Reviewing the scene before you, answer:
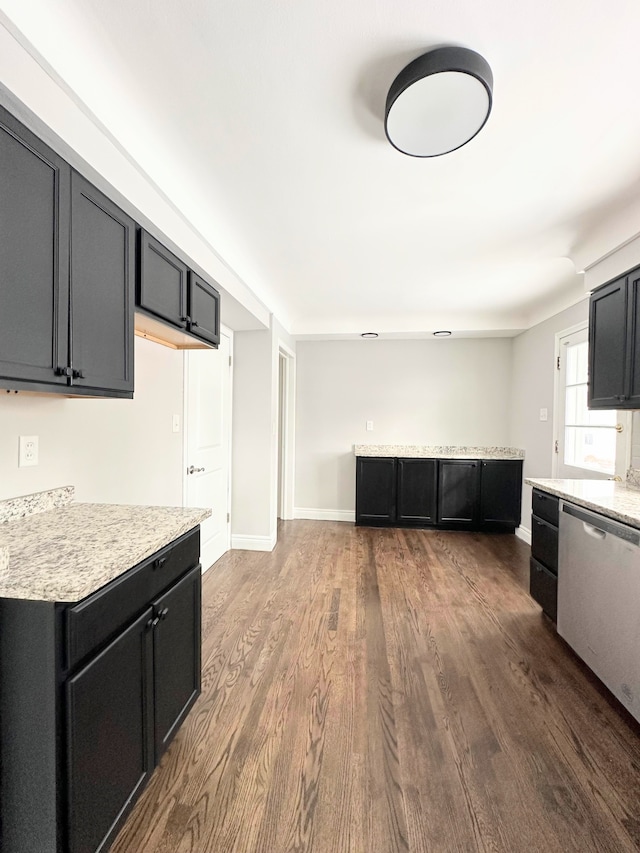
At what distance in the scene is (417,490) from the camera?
15.4 feet

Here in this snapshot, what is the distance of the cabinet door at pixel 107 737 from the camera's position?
976 millimetres

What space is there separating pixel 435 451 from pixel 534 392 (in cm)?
131

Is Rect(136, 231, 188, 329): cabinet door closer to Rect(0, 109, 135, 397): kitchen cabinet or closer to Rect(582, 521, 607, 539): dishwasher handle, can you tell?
Rect(0, 109, 135, 397): kitchen cabinet

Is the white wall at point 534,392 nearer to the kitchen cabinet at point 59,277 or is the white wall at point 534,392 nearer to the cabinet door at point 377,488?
the cabinet door at point 377,488

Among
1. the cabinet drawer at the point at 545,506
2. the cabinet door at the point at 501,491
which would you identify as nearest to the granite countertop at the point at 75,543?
the cabinet drawer at the point at 545,506

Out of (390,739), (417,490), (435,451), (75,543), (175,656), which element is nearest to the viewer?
(75,543)

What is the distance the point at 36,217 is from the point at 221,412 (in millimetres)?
2507

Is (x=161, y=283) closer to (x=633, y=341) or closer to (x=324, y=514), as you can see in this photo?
(x=633, y=341)

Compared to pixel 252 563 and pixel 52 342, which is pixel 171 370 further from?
pixel 252 563

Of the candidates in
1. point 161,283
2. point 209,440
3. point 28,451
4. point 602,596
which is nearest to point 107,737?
point 28,451

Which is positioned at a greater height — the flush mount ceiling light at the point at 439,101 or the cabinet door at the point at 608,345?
the flush mount ceiling light at the point at 439,101

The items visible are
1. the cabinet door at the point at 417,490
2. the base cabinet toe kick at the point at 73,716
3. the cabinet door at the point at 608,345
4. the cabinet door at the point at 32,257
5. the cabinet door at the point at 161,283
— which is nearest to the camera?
the base cabinet toe kick at the point at 73,716

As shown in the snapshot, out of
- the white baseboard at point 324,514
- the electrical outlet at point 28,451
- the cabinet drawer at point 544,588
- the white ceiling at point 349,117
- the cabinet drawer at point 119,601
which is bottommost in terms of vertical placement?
the white baseboard at point 324,514

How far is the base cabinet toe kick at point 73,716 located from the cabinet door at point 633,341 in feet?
8.54
